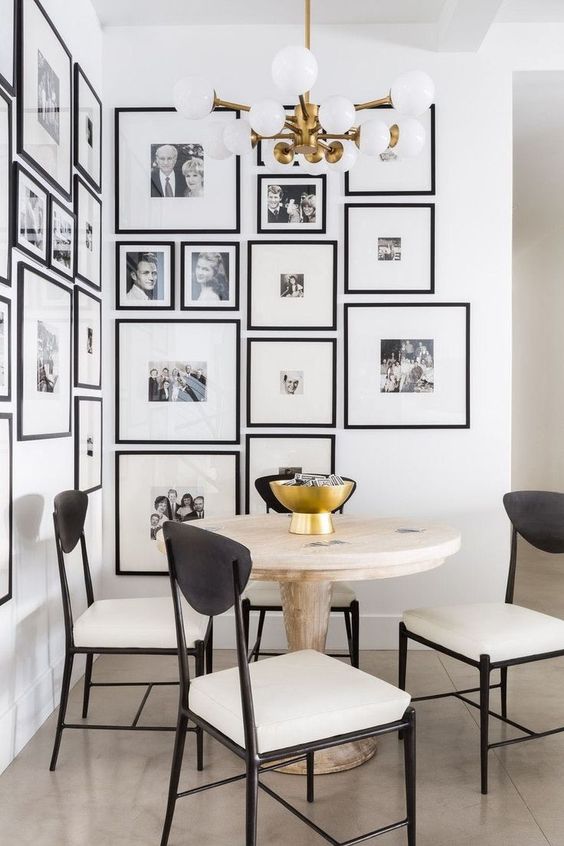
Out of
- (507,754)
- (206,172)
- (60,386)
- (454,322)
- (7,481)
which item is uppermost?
(206,172)

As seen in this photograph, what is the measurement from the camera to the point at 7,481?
2424 millimetres

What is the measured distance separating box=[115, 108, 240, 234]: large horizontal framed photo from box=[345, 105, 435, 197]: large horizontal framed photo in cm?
61

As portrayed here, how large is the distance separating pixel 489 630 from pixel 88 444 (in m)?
1.98

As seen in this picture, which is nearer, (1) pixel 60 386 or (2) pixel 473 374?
(1) pixel 60 386

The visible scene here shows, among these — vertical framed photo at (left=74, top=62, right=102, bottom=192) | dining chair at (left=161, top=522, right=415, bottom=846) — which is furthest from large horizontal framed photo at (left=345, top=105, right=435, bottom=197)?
dining chair at (left=161, top=522, right=415, bottom=846)

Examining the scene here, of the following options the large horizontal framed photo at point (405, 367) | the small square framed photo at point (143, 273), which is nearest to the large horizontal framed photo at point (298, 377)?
the large horizontal framed photo at point (405, 367)

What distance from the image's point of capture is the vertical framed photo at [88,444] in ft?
10.6

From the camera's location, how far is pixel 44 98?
2.76 meters

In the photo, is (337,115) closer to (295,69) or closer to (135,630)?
(295,69)

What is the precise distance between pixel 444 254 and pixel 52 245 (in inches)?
75.7

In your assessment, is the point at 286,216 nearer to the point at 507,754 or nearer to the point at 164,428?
the point at 164,428

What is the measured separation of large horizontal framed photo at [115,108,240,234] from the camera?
12.1ft

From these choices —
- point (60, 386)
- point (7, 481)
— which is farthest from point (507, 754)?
point (60, 386)

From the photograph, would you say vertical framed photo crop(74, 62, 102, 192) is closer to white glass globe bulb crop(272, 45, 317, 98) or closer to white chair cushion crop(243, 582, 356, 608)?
white glass globe bulb crop(272, 45, 317, 98)
